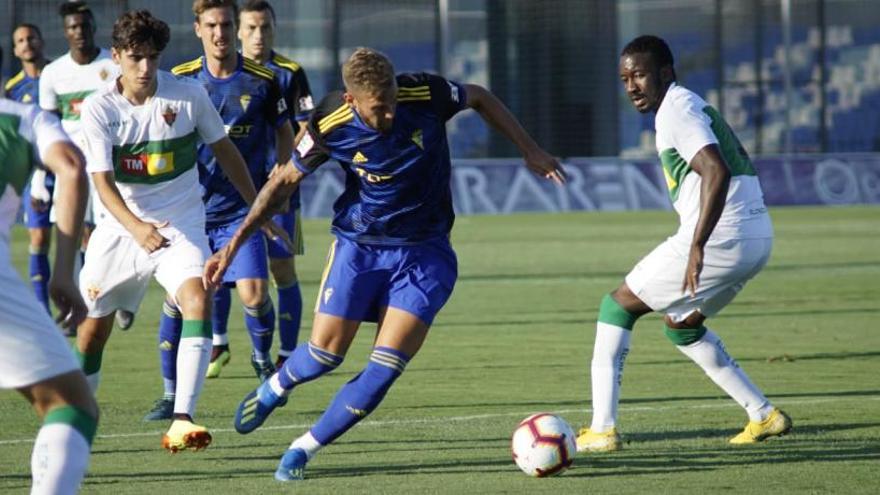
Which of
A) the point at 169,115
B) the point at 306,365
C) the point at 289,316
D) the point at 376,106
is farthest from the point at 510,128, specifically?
the point at 289,316

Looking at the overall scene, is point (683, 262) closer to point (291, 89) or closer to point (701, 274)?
point (701, 274)

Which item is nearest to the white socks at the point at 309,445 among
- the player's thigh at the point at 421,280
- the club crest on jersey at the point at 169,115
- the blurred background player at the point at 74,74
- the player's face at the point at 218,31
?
the player's thigh at the point at 421,280

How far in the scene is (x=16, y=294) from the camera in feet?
16.0

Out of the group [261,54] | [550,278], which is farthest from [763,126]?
[261,54]

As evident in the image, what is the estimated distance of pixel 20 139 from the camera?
4996 millimetres

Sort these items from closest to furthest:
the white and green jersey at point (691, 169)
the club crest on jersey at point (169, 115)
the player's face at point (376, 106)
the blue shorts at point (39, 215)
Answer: the player's face at point (376, 106)
the white and green jersey at point (691, 169)
the club crest on jersey at point (169, 115)
the blue shorts at point (39, 215)

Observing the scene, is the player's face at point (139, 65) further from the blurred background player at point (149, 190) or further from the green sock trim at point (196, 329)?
the green sock trim at point (196, 329)

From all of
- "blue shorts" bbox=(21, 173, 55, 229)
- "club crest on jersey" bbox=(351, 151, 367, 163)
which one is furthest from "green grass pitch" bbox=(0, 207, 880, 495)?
"club crest on jersey" bbox=(351, 151, 367, 163)

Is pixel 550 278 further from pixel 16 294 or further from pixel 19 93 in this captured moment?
pixel 16 294

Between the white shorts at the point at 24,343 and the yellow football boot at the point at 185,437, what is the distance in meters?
2.45

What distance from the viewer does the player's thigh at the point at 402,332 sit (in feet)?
22.9

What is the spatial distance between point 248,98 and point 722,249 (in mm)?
3494

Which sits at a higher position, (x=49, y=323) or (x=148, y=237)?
(x=49, y=323)

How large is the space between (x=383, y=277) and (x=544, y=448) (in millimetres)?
1053
